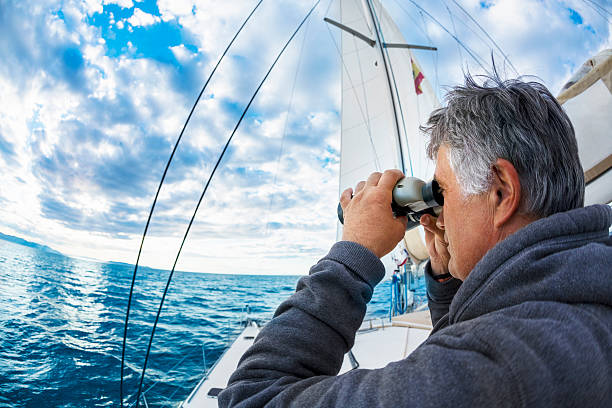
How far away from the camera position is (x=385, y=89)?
19.4ft

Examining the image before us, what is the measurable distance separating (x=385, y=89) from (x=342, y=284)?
6.22 m

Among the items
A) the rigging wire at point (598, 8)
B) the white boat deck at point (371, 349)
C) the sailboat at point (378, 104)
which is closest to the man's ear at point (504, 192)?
the white boat deck at point (371, 349)

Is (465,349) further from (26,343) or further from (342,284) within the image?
(26,343)

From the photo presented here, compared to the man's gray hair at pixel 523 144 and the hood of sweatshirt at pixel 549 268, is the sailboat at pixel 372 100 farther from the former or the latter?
the hood of sweatshirt at pixel 549 268

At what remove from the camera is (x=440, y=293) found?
2.26 feet

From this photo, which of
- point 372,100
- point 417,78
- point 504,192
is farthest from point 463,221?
point 417,78

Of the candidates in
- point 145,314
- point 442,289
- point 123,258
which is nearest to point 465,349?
point 442,289

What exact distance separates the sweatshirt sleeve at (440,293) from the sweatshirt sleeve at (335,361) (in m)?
0.36

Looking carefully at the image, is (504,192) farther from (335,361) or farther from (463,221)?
(335,361)

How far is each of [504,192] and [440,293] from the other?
34 cm

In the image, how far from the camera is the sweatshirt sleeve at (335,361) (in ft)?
0.85

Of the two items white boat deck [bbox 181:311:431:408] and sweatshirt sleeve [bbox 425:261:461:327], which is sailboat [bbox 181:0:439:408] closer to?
white boat deck [bbox 181:311:431:408]

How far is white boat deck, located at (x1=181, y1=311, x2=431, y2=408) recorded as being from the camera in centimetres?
194

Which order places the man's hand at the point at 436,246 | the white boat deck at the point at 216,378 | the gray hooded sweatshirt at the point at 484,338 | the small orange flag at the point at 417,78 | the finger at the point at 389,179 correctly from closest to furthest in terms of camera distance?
the gray hooded sweatshirt at the point at 484,338 < the finger at the point at 389,179 < the man's hand at the point at 436,246 < the white boat deck at the point at 216,378 < the small orange flag at the point at 417,78
